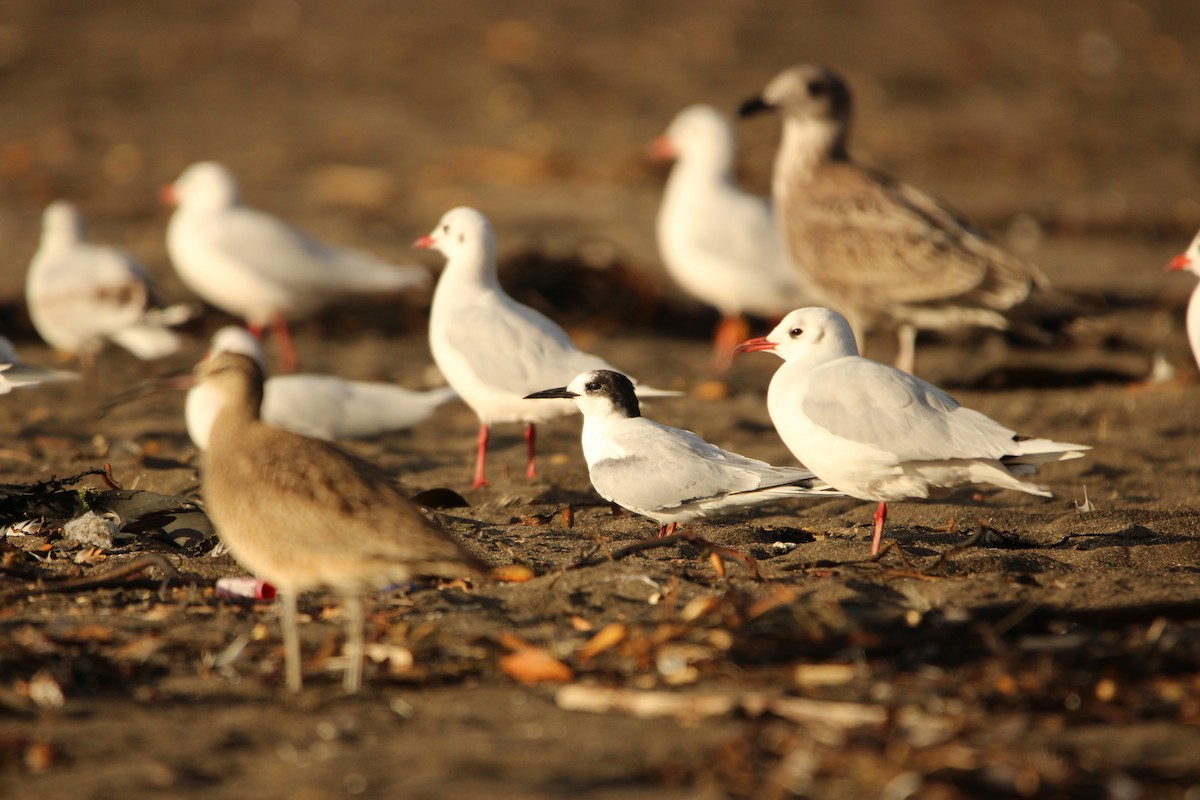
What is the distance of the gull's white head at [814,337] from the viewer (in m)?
6.12

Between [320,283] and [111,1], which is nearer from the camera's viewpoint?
[320,283]

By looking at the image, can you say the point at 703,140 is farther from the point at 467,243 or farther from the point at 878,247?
the point at 467,243

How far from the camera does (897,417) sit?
548 centimetres

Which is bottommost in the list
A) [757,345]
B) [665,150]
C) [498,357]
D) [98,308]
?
[98,308]

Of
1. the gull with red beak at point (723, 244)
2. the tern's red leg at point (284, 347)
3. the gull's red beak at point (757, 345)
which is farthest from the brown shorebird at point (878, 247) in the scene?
the tern's red leg at point (284, 347)

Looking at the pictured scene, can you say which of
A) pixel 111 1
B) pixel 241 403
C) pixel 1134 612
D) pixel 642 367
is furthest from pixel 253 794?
pixel 111 1

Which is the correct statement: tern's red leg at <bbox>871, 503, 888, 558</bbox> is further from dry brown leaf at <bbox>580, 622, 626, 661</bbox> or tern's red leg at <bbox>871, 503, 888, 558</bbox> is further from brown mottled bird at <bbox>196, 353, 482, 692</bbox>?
brown mottled bird at <bbox>196, 353, 482, 692</bbox>

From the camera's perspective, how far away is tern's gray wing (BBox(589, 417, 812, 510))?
555cm

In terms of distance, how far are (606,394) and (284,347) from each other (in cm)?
502

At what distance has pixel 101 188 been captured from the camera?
14.2 m

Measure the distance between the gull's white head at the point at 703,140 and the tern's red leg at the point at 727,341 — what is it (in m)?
1.46

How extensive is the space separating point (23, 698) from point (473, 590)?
1.61m

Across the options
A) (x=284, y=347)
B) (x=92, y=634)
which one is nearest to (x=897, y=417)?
(x=92, y=634)

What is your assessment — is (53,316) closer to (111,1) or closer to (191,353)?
(191,353)
